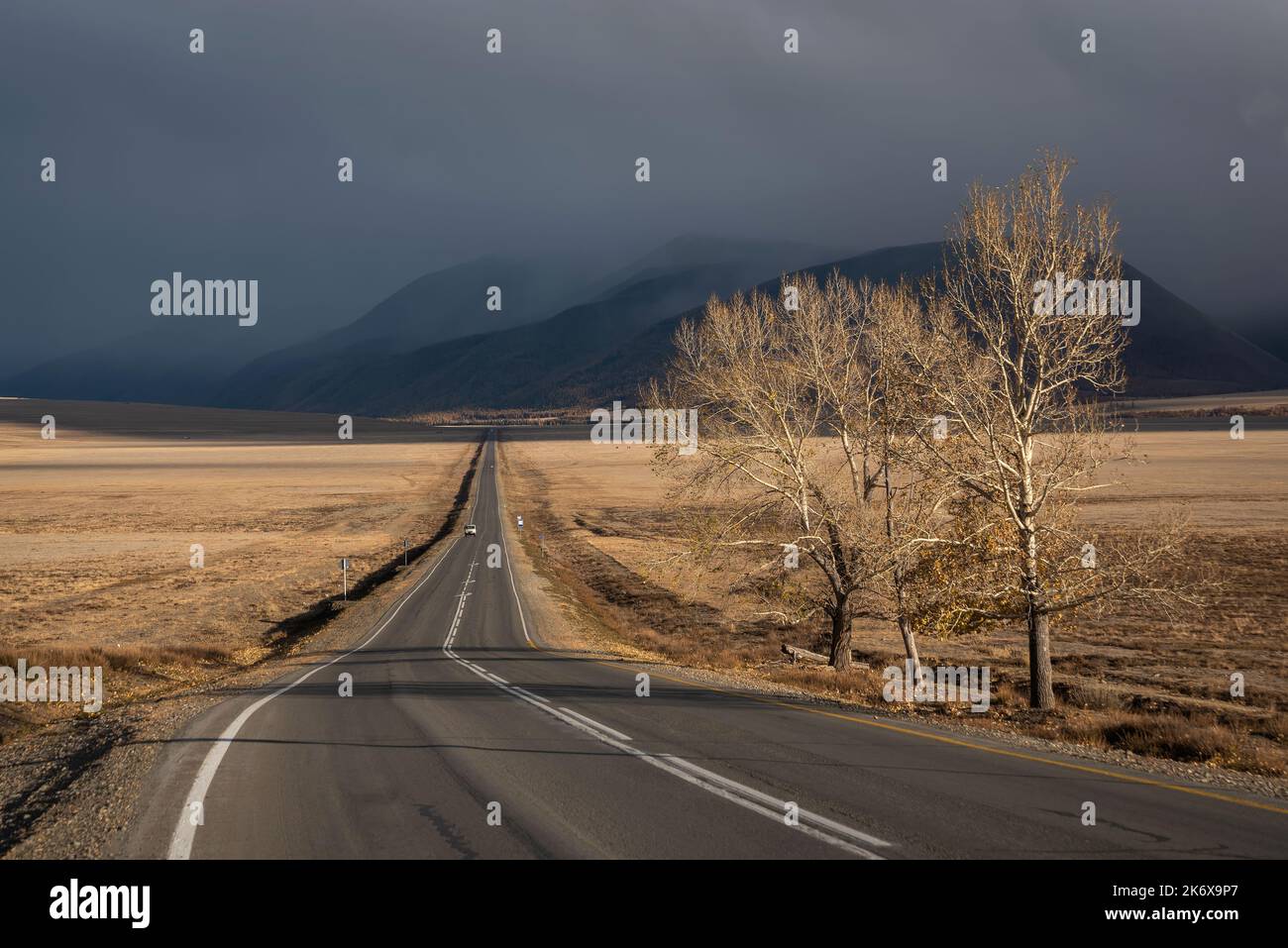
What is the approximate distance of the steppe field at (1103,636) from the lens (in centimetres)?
1673

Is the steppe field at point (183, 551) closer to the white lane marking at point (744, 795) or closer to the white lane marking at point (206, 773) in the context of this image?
the white lane marking at point (206, 773)

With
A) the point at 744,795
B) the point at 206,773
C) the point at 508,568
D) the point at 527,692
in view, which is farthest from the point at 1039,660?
the point at 508,568

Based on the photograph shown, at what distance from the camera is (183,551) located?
6184 cm

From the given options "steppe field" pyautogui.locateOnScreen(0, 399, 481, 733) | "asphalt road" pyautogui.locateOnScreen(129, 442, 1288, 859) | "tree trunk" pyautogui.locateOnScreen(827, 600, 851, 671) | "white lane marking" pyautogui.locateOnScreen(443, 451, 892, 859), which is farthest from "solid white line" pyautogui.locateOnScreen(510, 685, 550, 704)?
"tree trunk" pyautogui.locateOnScreen(827, 600, 851, 671)

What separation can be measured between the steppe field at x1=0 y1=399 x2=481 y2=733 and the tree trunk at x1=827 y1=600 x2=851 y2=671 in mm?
20062

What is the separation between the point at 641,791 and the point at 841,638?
1928 centimetres

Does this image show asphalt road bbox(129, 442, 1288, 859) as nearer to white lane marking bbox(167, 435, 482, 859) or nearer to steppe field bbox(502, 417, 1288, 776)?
white lane marking bbox(167, 435, 482, 859)

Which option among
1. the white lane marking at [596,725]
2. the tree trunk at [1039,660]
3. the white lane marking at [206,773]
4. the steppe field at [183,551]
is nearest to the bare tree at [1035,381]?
the tree trunk at [1039,660]

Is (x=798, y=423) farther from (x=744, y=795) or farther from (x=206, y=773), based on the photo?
(x=206, y=773)

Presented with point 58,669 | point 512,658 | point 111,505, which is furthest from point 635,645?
point 111,505

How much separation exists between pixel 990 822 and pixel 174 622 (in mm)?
38232

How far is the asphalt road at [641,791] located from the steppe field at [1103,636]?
13.9 feet

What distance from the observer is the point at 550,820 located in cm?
863
